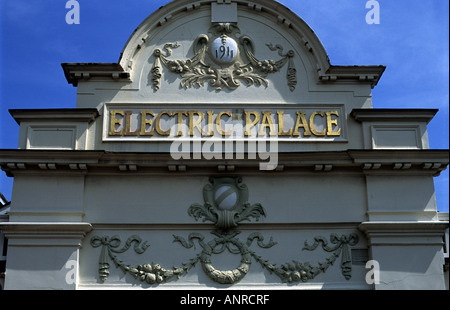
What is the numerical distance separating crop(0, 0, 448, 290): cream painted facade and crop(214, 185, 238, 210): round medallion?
49 mm

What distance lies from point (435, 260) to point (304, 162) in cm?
380

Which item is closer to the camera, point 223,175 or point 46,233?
point 46,233

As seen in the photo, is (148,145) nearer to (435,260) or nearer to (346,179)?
(346,179)

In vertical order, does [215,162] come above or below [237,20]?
below

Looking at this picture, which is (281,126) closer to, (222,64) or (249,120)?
(249,120)

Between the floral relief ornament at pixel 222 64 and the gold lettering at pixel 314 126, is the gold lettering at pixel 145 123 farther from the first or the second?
the gold lettering at pixel 314 126

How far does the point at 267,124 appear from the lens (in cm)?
1567

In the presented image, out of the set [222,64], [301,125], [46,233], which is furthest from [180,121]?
[46,233]

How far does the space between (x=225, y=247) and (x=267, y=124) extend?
10.8 ft

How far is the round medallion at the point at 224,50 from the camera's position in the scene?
16.1m
